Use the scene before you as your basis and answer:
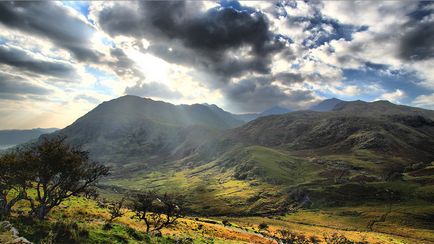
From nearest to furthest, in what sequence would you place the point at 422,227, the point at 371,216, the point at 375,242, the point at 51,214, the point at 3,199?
the point at 3,199 < the point at 51,214 < the point at 375,242 < the point at 422,227 < the point at 371,216

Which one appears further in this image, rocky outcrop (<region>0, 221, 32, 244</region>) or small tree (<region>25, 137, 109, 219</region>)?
small tree (<region>25, 137, 109, 219</region>)

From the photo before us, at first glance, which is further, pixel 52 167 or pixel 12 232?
pixel 52 167

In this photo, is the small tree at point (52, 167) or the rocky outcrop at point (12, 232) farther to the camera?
the small tree at point (52, 167)

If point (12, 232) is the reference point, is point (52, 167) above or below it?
above

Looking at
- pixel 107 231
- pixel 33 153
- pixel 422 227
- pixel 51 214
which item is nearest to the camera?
pixel 107 231

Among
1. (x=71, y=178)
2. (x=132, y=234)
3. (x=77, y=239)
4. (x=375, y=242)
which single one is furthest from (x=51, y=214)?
(x=375, y=242)

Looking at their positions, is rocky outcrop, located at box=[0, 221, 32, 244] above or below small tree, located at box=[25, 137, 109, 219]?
below

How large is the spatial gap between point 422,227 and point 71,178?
7542 inches

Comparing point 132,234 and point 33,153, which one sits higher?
point 33,153

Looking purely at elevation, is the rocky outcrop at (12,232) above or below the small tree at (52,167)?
below

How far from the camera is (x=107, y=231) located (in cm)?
3081

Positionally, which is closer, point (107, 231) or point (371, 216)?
point (107, 231)

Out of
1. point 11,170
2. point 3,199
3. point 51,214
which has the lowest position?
point 51,214

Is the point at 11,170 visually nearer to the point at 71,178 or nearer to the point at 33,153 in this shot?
the point at 33,153
